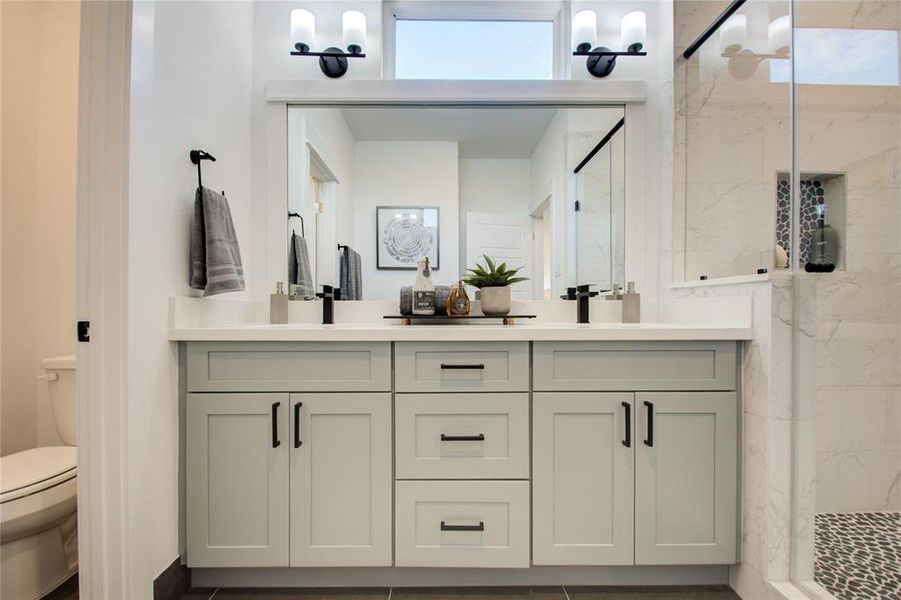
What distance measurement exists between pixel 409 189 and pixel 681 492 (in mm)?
1569

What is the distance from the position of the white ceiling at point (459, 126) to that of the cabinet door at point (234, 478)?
1.27 metres

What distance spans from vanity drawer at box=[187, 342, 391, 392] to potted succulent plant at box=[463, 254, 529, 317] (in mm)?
578

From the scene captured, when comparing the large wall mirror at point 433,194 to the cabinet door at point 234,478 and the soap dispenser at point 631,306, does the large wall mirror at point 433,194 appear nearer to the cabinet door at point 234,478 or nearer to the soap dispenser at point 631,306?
the soap dispenser at point 631,306

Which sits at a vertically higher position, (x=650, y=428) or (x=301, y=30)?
(x=301, y=30)

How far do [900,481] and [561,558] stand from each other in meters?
1.27

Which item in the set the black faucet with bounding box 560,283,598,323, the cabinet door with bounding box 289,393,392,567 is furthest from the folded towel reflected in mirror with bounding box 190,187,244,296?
the black faucet with bounding box 560,283,598,323

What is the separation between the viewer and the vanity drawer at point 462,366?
1.26 m

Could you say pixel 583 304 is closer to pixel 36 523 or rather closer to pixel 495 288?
pixel 495 288

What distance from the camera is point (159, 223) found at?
1188 mm

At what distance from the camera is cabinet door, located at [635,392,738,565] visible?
4.11 feet

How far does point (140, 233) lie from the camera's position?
110cm

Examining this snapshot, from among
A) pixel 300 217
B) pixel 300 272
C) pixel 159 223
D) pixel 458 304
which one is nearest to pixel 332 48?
pixel 300 217

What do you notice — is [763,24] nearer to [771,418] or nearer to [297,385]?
[771,418]

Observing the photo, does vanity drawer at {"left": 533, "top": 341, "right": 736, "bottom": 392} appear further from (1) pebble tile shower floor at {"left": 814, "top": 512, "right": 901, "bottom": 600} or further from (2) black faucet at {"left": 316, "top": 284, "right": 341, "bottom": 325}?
(2) black faucet at {"left": 316, "top": 284, "right": 341, "bottom": 325}
